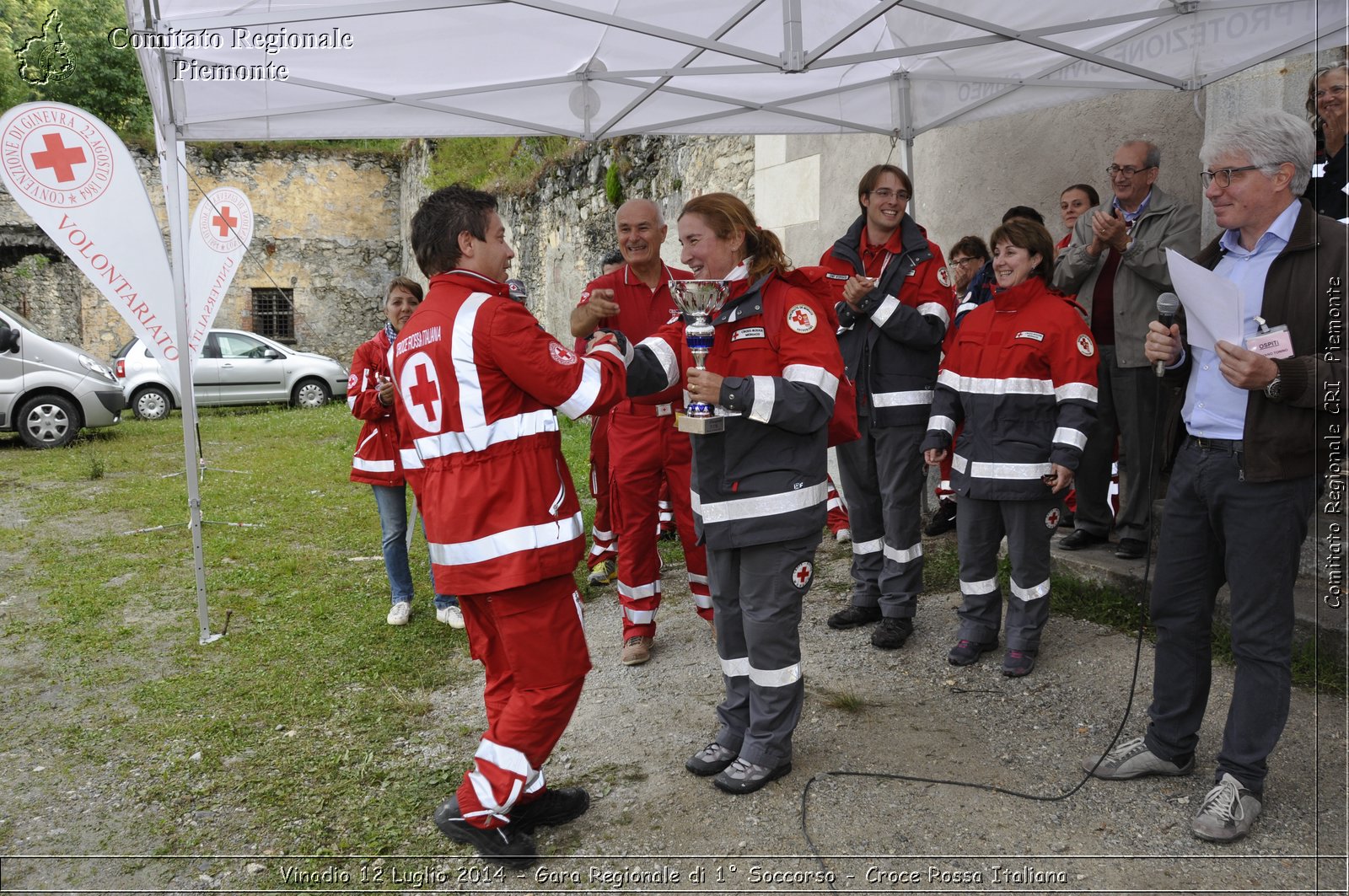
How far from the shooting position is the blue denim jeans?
521 centimetres

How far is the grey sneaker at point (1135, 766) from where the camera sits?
327 centimetres

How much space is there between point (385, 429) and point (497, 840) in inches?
105

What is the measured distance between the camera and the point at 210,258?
631 cm

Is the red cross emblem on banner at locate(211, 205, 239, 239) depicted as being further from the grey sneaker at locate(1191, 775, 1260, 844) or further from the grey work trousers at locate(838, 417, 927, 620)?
the grey sneaker at locate(1191, 775, 1260, 844)

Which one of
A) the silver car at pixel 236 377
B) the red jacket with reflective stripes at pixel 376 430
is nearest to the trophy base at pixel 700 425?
the red jacket with reflective stripes at pixel 376 430

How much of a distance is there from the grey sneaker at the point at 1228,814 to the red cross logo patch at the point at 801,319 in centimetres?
193

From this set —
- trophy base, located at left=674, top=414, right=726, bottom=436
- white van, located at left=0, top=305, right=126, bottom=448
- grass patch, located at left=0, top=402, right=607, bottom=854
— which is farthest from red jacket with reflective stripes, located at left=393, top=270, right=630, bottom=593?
white van, located at left=0, top=305, right=126, bottom=448

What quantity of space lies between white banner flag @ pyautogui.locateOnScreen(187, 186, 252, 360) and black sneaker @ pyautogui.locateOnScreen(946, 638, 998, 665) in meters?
4.76

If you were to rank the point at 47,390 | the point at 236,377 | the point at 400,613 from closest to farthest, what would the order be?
the point at 400,613 < the point at 47,390 < the point at 236,377

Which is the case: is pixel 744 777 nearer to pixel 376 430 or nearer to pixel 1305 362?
pixel 1305 362

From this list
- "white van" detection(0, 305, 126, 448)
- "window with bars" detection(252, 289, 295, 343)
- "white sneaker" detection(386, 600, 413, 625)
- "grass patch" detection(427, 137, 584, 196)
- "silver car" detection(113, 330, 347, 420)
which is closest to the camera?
"white sneaker" detection(386, 600, 413, 625)

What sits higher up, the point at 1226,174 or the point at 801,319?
the point at 1226,174

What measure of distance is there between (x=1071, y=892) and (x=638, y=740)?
1716 mm

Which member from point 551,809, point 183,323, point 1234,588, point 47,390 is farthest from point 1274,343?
point 47,390
